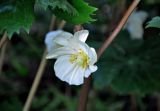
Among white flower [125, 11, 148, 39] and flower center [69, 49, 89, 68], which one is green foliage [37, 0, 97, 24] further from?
white flower [125, 11, 148, 39]

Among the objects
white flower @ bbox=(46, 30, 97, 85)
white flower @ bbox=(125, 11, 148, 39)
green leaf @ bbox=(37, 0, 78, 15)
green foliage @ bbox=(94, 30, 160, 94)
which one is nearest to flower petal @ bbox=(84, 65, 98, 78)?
white flower @ bbox=(46, 30, 97, 85)

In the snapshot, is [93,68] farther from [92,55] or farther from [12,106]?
[12,106]

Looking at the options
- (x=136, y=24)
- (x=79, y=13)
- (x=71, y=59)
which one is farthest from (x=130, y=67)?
(x=79, y=13)

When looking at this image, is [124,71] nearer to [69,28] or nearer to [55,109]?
[69,28]

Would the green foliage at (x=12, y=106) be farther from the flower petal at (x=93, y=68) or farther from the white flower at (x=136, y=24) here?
the flower petal at (x=93, y=68)

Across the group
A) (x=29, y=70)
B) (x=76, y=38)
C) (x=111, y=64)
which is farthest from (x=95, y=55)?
(x=29, y=70)
